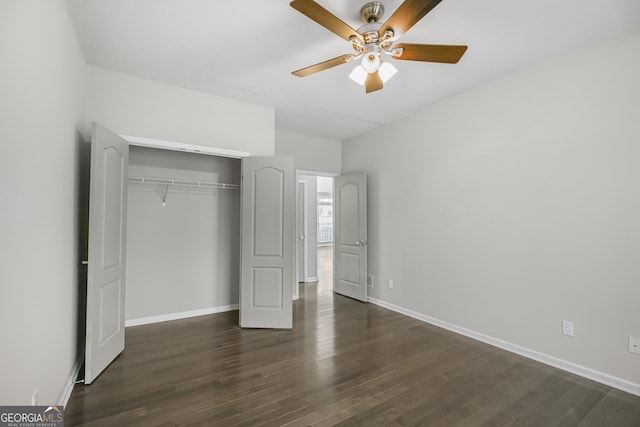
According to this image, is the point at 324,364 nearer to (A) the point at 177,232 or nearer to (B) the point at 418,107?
(A) the point at 177,232

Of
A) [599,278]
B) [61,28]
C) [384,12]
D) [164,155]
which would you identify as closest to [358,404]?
[599,278]

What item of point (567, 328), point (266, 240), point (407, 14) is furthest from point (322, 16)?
point (567, 328)

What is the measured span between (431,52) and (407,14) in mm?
443

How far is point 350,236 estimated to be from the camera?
5.12 metres

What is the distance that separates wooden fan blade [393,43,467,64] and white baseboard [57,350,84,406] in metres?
3.42

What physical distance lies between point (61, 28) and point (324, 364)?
10.9ft

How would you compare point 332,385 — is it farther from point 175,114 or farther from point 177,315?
point 175,114

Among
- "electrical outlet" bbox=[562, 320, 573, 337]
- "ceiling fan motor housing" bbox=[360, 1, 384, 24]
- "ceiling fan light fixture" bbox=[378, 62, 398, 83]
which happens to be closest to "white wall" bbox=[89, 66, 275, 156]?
"ceiling fan light fixture" bbox=[378, 62, 398, 83]

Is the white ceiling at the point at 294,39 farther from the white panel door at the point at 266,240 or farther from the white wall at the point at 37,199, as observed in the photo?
the white panel door at the point at 266,240

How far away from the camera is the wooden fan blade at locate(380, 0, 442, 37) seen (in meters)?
1.64

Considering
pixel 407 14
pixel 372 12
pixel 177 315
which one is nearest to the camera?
pixel 407 14

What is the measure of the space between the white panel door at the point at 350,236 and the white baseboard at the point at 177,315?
75.6 inches

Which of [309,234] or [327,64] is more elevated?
[327,64]

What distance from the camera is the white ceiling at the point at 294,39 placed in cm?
212
